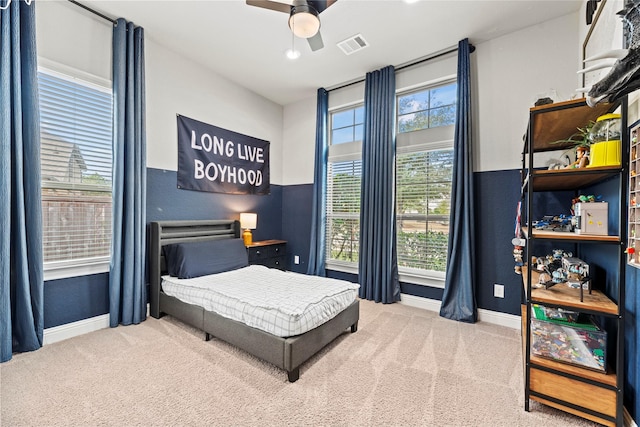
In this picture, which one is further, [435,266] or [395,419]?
[435,266]

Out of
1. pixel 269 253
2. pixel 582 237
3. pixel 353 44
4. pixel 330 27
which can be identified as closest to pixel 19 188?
pixel 269 253

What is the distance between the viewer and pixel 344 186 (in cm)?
434

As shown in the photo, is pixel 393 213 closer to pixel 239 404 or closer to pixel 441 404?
pixel 441 404

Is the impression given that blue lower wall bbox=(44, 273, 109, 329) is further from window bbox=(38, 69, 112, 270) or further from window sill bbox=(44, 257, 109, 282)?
window bbox=(38, 69, 112, 270)

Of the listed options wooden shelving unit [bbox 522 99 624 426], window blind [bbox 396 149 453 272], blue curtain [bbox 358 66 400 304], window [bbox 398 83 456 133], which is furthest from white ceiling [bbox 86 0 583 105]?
wooden shelving unit [bbox 522 99 624 426]

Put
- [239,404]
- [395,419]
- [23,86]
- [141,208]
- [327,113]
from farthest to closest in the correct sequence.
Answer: [327,113] → [141,208] → [23,86] → [239,404] → [395,419]

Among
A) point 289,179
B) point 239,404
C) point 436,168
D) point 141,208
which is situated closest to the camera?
point 239,404

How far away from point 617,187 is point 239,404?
105 inches

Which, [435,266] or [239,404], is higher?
[435,266]

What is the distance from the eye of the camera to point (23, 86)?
225 centimetres

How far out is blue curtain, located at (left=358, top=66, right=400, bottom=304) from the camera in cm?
364

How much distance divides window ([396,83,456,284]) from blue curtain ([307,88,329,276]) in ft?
3.90

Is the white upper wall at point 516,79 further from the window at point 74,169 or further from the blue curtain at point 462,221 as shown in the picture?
the window at point 74,169

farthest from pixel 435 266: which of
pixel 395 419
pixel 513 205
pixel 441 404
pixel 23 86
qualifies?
pixel 23 86
